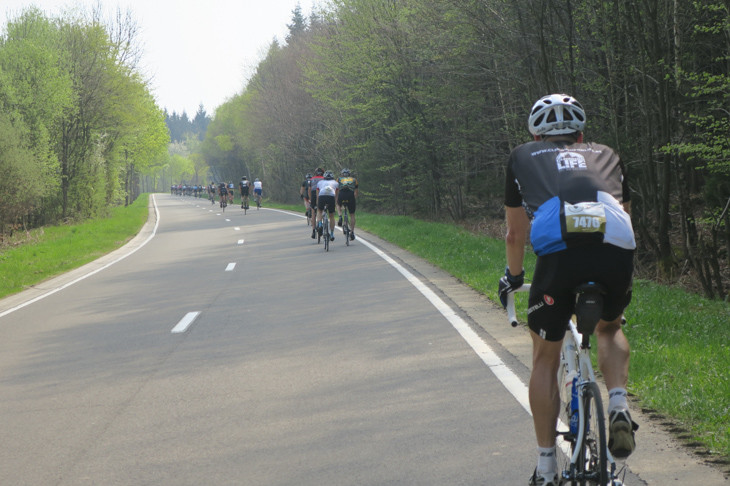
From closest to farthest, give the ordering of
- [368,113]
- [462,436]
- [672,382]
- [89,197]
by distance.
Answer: [462,436] → [672,382] → [368,113] → [89,197]

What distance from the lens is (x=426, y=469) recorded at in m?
4.68

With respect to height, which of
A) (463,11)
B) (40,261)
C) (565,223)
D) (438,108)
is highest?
(463,11)

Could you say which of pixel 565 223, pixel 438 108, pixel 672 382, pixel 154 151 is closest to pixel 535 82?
pixel 438 108

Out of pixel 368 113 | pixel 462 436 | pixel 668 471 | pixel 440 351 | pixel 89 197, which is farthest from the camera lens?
pixel 89 197

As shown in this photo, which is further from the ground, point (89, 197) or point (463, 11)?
point (463, 11)

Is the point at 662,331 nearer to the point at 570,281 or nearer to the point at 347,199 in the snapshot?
the point at 570,281

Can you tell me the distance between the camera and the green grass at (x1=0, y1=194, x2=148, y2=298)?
59.1ft

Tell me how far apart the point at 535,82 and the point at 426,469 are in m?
17.6

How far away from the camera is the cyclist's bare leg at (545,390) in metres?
3.77

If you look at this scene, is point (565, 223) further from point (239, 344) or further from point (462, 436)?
point (239, 344)

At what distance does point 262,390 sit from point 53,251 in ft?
62.4

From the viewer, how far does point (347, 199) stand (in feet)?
69.8

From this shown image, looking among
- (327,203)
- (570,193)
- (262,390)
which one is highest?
(570,193)

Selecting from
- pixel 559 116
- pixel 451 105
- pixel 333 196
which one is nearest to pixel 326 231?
pixel 333 196
